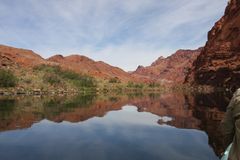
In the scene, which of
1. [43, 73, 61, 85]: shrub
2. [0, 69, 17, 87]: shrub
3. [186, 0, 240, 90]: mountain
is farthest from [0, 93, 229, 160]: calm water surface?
[186, 0, 240, 90]: mountain

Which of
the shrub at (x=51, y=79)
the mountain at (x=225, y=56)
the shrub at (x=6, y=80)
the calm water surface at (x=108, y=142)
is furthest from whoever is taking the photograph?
the mountain at (x=225, y=56)

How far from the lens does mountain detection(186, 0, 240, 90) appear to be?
309 ft

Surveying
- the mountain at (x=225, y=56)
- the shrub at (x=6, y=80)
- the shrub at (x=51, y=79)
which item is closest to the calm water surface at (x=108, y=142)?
the shrub at (x=6, y=80)

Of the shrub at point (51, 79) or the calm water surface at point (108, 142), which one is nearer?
the calm water surface at point (108, 142)

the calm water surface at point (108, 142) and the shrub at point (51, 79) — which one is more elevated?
the shrub at point (51, 79)

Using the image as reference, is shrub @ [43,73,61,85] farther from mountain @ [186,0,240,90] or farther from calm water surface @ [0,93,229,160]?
calm water surface @ [0,93,229,160]

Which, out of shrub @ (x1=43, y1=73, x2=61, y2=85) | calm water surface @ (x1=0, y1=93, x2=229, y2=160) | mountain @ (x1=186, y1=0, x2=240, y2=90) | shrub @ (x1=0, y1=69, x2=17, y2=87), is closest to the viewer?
calm water surface @ (x1=0, y1=93, x2=229, y2=160)

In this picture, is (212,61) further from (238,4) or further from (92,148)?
(92,148)

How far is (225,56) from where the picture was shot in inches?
4077

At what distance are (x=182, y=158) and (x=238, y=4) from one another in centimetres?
10616

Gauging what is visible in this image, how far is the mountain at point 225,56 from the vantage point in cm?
9419

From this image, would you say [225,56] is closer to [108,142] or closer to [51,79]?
[51,79]

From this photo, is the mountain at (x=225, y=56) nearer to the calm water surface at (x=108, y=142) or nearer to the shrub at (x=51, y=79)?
the shrub at (x=51, y=79)

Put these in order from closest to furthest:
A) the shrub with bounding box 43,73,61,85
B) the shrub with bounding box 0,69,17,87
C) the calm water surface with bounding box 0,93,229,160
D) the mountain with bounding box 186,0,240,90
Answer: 1. the calm water surface with bounding box 0,93,229,160
2. the shrub with bounding box 0,69,17,87
3. the shrub with bounding box 43,73,61,85
4. the mountain with bounding box 186,0,240,90
